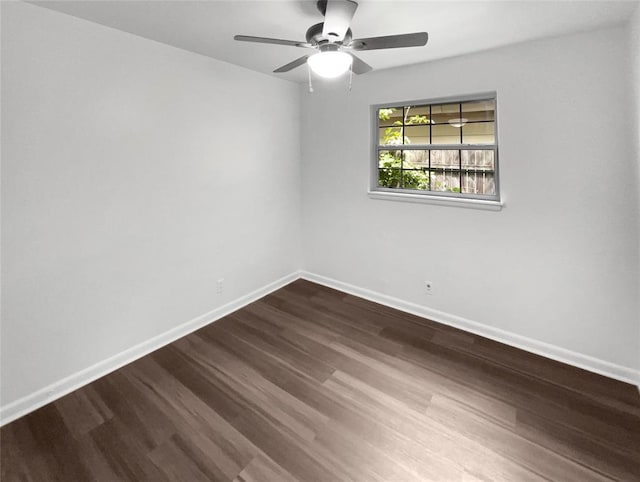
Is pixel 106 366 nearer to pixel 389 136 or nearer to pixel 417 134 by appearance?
pixel 389 136

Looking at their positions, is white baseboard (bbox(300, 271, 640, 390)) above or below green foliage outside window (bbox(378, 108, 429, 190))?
below

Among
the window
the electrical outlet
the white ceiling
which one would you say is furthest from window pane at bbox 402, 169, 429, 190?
the white ceiling

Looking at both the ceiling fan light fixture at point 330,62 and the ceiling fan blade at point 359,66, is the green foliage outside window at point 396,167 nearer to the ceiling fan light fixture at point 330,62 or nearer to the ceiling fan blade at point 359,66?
the ceiling fan blade at point 359,66

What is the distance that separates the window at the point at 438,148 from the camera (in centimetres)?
291

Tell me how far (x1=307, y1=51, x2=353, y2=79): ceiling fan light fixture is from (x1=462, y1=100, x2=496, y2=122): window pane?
5.51 feet

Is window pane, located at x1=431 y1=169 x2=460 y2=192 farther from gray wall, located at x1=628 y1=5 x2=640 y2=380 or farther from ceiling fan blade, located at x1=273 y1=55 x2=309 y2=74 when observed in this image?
ceiling fan blade, located at x1=273 y1=55 x2=309 y2=74

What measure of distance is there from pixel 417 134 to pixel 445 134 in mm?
283

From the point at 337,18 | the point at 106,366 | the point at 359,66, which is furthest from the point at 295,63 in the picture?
the point at 106,366

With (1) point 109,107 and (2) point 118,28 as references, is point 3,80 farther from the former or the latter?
(2) point 118,28

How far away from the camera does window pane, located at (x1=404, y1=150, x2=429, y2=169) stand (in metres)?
3.27

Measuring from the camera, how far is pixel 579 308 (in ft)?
8.13

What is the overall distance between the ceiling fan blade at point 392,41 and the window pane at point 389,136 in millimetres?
1632

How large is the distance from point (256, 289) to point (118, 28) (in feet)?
8.59

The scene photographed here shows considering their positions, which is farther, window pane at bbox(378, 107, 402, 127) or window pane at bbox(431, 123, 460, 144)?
window pane at bbox(378, 107, 402, 127)
